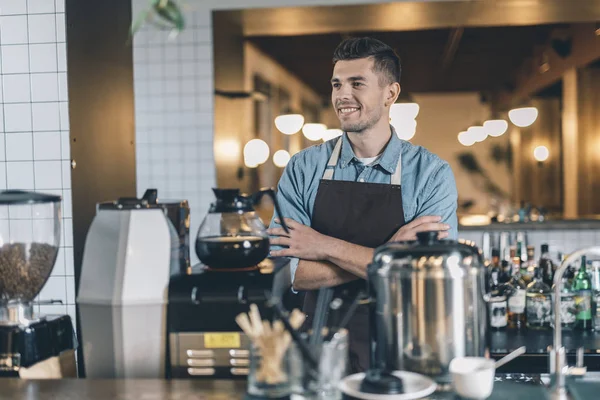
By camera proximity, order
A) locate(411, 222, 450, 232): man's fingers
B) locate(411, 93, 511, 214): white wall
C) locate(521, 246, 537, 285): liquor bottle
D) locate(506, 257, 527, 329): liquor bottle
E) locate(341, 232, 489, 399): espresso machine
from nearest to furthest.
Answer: locate(341, 232, 489, 399): espresso machine
locate(411, 222, 450, 232): man's fingers
locate(506, 257, 527, 329): liquor bottle
locate(521, 246, 537, 285): liquor bottle
locate(411, 93, 511, 214): white wall

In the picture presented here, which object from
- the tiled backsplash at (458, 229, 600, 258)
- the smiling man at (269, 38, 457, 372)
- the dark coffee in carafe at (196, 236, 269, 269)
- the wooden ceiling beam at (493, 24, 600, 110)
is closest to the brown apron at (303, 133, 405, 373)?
the smiling man at (269, 38, 457, 372)

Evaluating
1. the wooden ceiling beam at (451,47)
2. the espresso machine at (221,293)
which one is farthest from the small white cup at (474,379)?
the wooden ceiling beam at (451,47)

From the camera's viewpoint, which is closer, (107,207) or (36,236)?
(107,207)

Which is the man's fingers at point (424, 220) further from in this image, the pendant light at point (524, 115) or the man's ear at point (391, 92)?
the pendant light at point (524, 115)

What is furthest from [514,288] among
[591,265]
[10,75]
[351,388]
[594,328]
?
[10,75]

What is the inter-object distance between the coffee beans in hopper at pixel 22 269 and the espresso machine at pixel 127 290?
238 millimetres

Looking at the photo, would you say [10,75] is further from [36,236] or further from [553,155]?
[553,155]

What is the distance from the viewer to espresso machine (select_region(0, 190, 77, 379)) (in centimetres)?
185

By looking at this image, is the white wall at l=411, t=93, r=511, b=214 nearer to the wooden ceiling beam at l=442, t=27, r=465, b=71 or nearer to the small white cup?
the wooden ceiling beam at l=442, t=27, r=465, b=71

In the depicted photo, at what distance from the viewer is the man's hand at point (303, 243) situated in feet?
8.11

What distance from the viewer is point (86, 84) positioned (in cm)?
306

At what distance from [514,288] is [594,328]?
13.8 inches

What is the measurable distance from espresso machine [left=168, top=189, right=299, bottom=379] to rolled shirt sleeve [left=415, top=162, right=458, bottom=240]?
2.89 ft

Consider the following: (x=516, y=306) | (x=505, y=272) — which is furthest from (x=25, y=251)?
(x=505, y=272)
